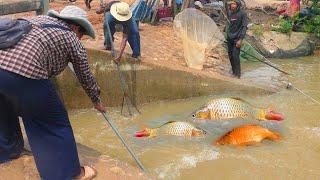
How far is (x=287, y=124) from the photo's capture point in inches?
273

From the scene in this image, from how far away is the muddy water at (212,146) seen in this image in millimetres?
5512

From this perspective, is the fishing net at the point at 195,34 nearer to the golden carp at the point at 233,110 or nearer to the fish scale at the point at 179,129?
the golden carp at the point at 233,110

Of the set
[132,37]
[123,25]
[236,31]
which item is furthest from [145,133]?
[236,31]

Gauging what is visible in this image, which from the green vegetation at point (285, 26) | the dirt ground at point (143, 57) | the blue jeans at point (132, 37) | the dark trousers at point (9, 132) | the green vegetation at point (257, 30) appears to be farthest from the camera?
the green vegetation at point (285, 26)

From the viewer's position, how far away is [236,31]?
9.22m

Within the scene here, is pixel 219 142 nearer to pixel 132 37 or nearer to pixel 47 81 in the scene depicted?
pixel 132 37

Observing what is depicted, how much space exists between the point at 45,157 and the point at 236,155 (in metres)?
3.00

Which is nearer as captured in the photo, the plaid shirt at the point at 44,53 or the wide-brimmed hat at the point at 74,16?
the plaid shirt at the point at 44,53

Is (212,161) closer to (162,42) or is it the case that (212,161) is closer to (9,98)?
(9,98)

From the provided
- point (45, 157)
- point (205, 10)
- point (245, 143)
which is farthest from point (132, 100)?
point (205, 10)

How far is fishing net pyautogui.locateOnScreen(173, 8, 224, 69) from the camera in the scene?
368 inches

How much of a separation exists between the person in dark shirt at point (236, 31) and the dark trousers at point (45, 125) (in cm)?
613

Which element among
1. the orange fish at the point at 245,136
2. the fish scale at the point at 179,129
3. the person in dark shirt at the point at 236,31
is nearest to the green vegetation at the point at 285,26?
the person in dark shirt at the point at 236,31

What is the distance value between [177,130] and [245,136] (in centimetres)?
92
